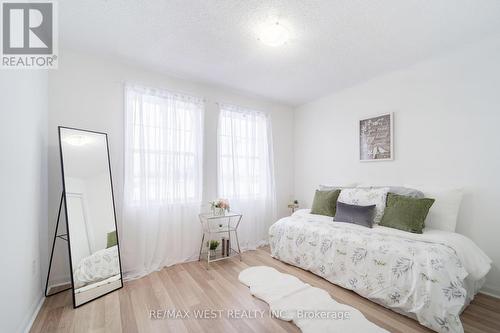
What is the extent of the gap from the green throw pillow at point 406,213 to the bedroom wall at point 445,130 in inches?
18.6

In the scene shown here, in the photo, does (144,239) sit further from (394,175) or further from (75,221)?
(394,175)

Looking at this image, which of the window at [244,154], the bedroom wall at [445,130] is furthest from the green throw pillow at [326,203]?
the window at [244,154]

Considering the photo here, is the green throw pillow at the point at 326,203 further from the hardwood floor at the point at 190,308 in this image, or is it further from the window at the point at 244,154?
the window at the point at 244,154

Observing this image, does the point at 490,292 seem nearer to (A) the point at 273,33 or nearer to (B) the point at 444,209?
(B) the point at 444,209

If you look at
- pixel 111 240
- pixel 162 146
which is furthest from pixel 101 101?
pixel 111 240

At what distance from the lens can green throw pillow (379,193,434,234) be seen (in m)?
2.25

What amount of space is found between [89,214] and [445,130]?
415 cm

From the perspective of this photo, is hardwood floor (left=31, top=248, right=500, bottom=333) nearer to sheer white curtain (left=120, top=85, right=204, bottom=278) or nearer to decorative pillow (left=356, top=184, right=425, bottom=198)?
sheer white curtain (left=120, top=85, right=204, bottom=278)

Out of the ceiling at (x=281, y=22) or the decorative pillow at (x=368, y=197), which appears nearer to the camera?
the ceiling at (x=281, y=22)

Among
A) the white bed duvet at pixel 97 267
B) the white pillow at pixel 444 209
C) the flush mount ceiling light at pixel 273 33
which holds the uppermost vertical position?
the flush mount ceiling light at pixel 273 33

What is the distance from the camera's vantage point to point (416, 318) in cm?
175

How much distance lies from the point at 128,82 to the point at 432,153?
155 inches

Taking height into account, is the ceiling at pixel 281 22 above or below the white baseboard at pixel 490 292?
above

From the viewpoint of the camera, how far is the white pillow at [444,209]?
7.45 feet
